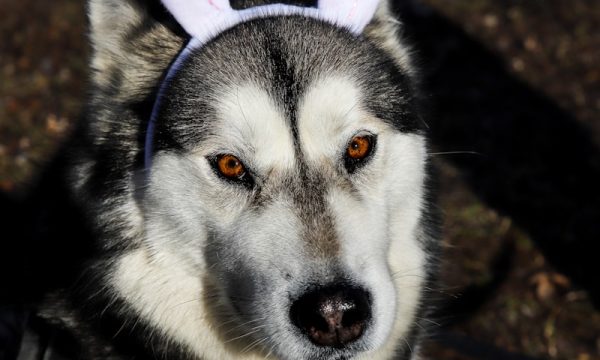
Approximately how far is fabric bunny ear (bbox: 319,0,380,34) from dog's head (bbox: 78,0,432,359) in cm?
4

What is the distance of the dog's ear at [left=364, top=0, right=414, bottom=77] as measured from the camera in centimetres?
329

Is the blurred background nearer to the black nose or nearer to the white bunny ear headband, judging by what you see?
the white bunny ear headband

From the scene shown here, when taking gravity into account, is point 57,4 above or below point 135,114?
below

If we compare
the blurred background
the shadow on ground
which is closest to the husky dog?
the blurred background

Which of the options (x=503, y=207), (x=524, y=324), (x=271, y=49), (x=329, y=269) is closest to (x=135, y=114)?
(x=271, y=49)

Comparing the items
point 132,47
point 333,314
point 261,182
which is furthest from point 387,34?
point 333,314

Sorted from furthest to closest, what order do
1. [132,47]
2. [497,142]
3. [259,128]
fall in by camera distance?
1. [497,142]
2. [132,47]
3. [259,128]

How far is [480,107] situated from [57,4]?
15.8 ft

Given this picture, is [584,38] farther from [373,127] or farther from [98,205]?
[98,205]

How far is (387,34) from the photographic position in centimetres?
332

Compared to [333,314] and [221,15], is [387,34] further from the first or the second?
[333,314]

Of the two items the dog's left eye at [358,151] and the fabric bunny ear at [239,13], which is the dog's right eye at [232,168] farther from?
the fabric bunny ear at [239,13]

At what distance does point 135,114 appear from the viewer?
3.01m

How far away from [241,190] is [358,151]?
489 mm
